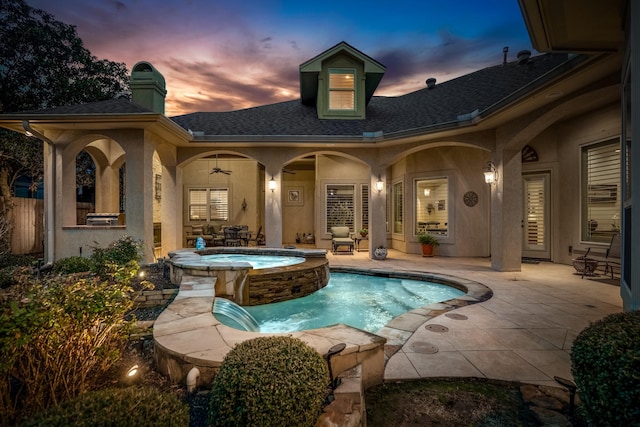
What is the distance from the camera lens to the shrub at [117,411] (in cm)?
130

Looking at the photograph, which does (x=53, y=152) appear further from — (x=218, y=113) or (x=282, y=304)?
(x=282, y=304)

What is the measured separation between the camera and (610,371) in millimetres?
1563

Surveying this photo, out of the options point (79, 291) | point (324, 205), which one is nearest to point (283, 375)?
point (79, 291)

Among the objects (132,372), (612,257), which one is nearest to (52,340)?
(132,372)

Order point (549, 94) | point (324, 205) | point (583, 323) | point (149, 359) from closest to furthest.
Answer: point (149, 359), point (583, 323), point (549, 94), point (324, 205)

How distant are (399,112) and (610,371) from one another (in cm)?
1117

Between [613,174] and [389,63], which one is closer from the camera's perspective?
[613,174]

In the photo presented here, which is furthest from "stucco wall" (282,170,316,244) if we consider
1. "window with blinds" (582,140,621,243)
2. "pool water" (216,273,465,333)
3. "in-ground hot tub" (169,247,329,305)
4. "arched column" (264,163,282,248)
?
"window with blinds" (582,140,621,243)

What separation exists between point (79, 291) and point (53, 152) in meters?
A: 7.88

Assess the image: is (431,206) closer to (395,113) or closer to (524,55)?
(395,113)

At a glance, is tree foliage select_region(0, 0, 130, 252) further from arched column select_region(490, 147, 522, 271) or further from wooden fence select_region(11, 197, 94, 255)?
arched column select_region(490, 147, 522, 271)

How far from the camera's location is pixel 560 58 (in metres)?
9.52

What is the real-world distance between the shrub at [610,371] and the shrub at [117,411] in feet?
6.91

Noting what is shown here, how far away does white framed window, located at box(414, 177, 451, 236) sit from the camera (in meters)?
11.3
